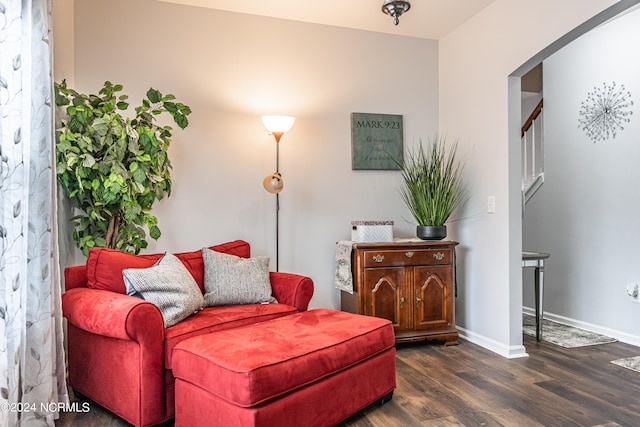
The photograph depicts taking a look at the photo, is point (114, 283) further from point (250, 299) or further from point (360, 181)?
point (360, 181)

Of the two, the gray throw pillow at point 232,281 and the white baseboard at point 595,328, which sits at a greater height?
the gray throw pillow at point 232,281

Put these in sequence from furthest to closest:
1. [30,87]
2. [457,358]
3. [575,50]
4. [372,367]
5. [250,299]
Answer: [575,50] < [457,358] < [250,299] < [372,367] < [30,87]

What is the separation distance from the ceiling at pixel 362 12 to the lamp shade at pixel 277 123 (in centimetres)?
89

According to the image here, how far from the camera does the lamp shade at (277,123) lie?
11.3 ft

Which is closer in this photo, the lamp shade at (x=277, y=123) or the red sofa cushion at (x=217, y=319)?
A: the red sofa cushion at (x=217, y=319)

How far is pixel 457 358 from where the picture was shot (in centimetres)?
327

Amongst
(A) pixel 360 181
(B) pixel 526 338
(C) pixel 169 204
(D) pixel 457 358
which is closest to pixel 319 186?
(A) pixel 360 181

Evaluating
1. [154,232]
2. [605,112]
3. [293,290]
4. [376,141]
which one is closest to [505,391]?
[293,290]

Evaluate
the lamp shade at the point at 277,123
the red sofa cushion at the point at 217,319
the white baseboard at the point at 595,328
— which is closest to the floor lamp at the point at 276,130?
the lamp shade at the point at 277,123

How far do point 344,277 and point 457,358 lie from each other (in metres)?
1.01

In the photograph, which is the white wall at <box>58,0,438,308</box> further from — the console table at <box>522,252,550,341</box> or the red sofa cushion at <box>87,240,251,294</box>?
the console table at <box>522,252,550,341</box>

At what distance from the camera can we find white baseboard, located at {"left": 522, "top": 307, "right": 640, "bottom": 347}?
3.64 m

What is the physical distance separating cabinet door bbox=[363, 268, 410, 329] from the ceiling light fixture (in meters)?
1.89

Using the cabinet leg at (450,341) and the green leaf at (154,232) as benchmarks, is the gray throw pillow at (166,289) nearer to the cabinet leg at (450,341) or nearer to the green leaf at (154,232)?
the green leaf at (154,232)
